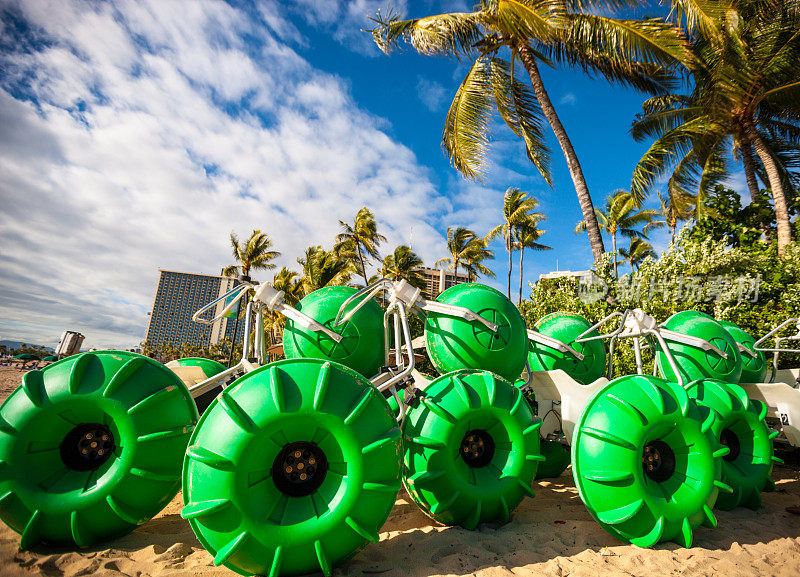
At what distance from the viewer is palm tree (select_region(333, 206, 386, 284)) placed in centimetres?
2889

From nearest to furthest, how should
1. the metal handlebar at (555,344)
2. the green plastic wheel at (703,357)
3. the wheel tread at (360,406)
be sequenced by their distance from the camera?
the wheel tread at (360,406), the green plastic wheel at (703,357), the metal handlebar at (555,344)

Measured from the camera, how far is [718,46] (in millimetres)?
9984

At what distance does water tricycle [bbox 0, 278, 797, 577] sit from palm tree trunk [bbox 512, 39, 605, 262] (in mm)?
7157

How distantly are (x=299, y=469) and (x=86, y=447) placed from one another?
150 cm

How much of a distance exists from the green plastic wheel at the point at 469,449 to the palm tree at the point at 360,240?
26041 millimetres

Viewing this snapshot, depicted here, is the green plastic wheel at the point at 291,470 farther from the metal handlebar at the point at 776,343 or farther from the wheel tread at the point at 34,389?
the metal handlebar at the point at 776,343

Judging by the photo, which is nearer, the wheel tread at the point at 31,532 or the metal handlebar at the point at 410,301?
the wheel tread at the point at 31,532

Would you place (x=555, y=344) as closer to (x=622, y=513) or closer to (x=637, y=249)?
(x=622, y=513)

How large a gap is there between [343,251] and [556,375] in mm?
25571

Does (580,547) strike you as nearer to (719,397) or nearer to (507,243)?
(719,397)

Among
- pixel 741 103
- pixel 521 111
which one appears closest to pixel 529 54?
pixel 521 111

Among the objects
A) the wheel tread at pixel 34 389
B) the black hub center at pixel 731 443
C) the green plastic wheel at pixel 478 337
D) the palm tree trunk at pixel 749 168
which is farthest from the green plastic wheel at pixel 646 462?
the palm tree trunk at pixel 749 168

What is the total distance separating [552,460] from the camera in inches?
180

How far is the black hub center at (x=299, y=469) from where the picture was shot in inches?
92.3
